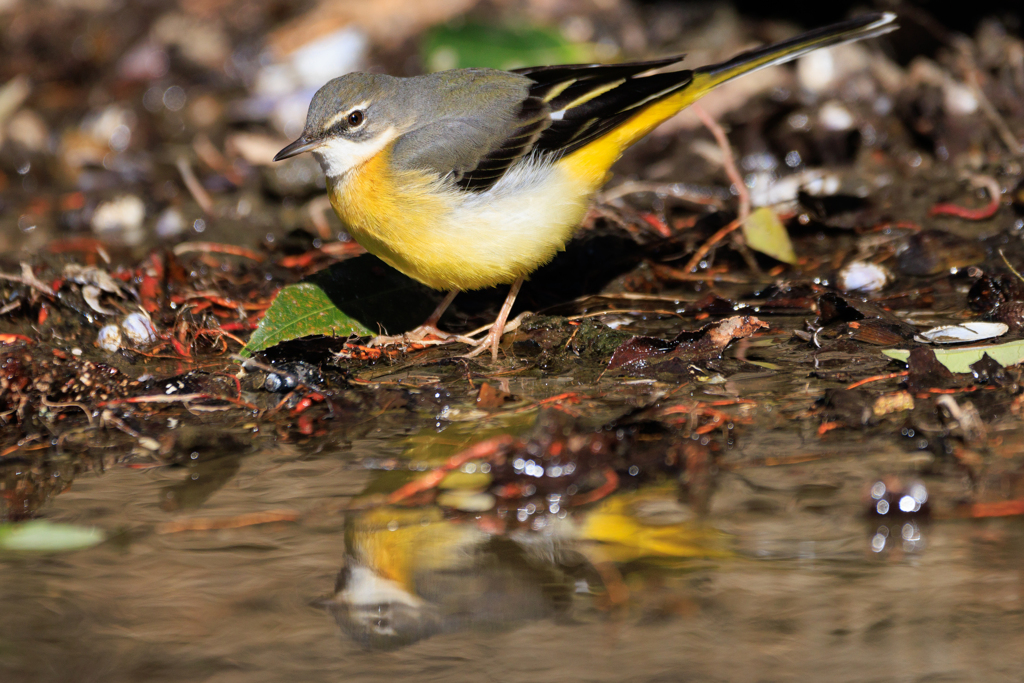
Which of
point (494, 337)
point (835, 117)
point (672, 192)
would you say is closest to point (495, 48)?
point (672, 192)

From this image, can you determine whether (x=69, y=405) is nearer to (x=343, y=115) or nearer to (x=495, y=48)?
(x=343, y=115)

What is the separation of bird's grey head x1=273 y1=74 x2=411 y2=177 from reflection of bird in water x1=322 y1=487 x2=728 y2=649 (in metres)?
2.18

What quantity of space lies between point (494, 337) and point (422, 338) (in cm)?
40

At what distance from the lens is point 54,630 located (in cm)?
271

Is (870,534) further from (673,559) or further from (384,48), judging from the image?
(384,48)

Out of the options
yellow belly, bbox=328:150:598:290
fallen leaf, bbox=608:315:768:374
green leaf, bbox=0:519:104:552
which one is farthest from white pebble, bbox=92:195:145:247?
fallen leaf, bbox=608:315:768:374

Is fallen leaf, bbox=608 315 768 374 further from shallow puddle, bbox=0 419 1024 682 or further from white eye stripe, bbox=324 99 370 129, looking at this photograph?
white eye stripe, bbox=324 99 370 129

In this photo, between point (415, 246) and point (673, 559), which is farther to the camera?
point (415, 246)

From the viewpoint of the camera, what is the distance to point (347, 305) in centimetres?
470

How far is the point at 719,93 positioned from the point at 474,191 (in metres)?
3.83

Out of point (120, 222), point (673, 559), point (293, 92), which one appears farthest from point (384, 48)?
point (673, 559)

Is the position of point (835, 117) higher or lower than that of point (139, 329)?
higher

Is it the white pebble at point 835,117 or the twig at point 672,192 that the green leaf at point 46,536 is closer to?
the twig at point 672,192

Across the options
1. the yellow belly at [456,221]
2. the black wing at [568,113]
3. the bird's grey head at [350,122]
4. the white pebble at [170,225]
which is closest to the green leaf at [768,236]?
the black wing at [568,113]
